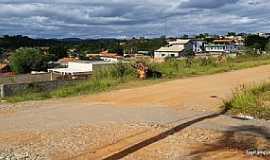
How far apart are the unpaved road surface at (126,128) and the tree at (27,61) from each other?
4463cm

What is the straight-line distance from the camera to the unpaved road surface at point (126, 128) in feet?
23.1

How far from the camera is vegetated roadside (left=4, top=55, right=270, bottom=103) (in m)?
14.1

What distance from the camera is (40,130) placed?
856 cm

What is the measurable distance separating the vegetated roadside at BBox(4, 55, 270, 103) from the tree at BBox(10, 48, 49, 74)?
1400 inches

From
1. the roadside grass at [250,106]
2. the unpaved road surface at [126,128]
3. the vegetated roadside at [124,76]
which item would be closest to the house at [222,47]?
the vegetated roadside at [124,76]

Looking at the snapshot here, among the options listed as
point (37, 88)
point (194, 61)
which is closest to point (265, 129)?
point (37, 88)

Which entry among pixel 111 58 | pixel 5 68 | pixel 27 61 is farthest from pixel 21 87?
pixel 5 68

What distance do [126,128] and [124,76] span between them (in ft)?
29.1

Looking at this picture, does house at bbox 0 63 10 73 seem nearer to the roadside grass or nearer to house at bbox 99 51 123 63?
house at bbox 99 51 123 63

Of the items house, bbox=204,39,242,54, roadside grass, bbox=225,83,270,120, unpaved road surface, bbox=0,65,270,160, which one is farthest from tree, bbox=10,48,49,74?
roadside grass, bbox=225,83,270,120

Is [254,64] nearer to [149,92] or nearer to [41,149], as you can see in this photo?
[149,92]

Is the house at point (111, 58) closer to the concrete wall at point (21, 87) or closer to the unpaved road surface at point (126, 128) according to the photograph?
the concrete wall at point (21, 87)

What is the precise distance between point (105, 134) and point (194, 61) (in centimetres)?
1597

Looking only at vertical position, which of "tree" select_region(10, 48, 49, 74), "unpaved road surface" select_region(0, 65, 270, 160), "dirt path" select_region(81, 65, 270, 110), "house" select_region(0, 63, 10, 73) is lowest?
"house" select_region(0, 63, 10, 73)
